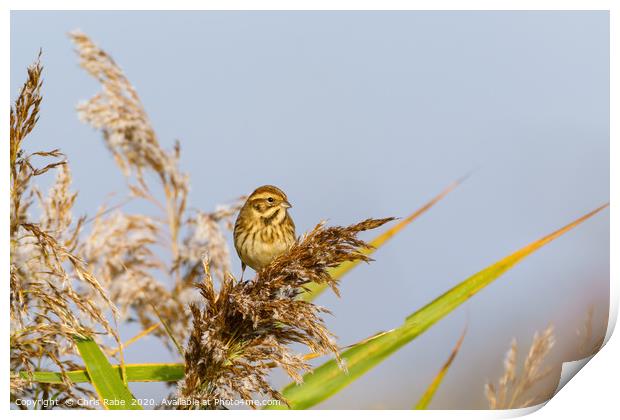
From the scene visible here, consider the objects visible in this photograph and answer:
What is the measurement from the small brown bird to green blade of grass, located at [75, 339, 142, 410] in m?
0.61

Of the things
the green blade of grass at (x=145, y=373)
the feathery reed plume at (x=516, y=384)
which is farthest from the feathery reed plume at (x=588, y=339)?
the green blade of grass at (x=145, y=373)

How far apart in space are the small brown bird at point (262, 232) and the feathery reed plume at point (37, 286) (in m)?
0.50

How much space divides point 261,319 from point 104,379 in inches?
17.9

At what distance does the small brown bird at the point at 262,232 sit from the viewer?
2465 millimetres

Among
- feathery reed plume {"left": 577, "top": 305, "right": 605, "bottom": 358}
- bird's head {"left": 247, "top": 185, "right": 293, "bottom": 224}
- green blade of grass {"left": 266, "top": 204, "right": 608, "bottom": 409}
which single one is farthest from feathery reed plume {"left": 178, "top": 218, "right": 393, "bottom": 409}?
feathery reed plume {"left": 577, "top": 305, "right": 605, "bottom": 358}

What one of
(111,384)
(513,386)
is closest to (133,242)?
(111,384)

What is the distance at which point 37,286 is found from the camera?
6.97 feet

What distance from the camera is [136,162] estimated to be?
2572mm

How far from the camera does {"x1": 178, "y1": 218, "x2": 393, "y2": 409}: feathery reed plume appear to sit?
6.18 ft

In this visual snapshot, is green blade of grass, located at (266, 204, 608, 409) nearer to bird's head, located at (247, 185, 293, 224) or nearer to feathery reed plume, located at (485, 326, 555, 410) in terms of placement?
feathery reed plume, located at (485, 326, 555, 410)

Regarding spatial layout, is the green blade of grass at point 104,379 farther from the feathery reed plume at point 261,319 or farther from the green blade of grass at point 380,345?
the green blade of grass at point 380,345

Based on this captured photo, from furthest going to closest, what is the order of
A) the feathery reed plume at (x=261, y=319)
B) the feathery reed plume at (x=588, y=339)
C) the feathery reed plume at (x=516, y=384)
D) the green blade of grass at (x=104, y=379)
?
the feathery reed plume at (x=588, y=339)
the feathery reed plume at (x=516, y=384)
the green blade of grass at (x=104, y=379)
the feathery reed plume at (x=261, y=319)

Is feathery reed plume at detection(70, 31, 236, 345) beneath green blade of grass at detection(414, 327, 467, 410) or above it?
above

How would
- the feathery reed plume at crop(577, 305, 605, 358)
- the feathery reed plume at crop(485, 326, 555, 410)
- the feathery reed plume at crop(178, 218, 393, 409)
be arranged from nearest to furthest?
the feathery reed plume at crop(178, 218, 393, 409) → the feathery reed plume at crop(485, 326, 555, 410) → the feathery reed plume at crop(577, 305, 605, 358)
